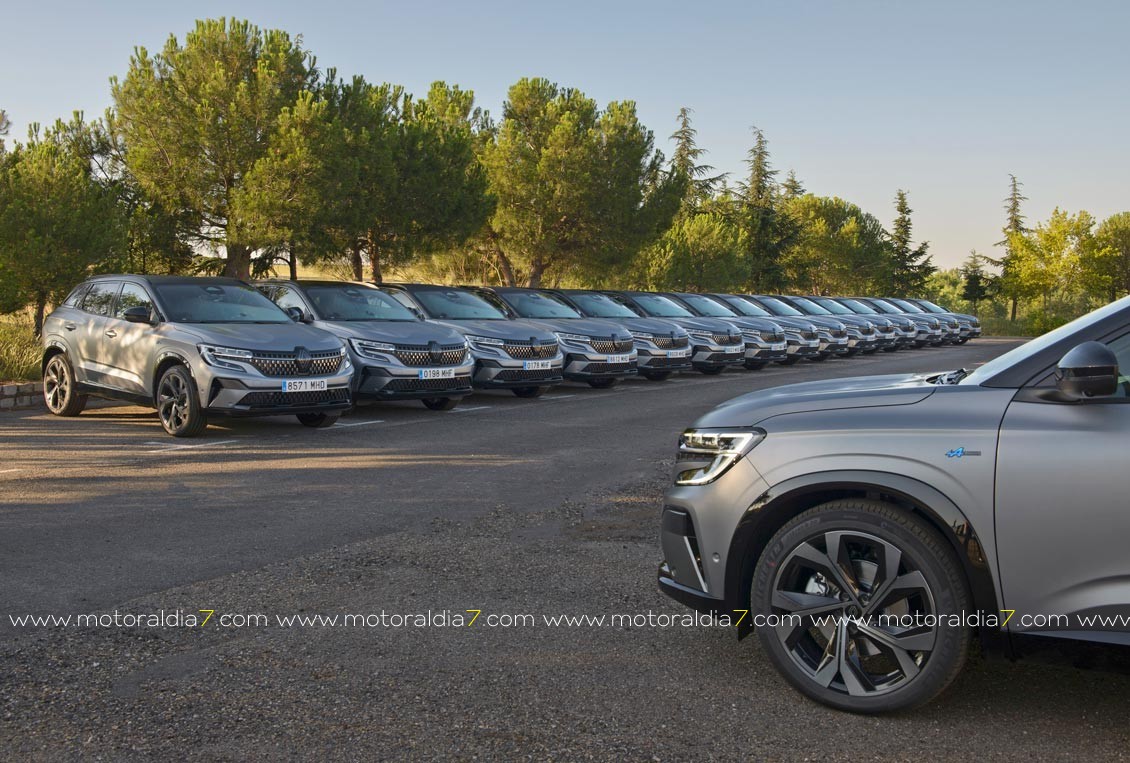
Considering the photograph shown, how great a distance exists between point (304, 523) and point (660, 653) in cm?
327

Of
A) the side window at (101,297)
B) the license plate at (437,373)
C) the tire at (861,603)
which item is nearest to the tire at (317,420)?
the license plate at (437,373)

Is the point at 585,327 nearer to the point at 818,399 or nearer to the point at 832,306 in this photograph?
the point at 818,399

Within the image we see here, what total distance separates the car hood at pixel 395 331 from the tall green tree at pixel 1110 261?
226ft

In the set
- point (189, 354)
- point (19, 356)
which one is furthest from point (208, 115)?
point (189, 354)

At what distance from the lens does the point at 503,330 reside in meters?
15.3

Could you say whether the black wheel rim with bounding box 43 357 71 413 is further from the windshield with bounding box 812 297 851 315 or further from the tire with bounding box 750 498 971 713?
the windshield with bounding box 812 297 851 315

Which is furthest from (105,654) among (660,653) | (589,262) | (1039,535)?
(589,262)

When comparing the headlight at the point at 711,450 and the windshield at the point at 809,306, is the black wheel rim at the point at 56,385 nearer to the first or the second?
the headlight at the point at 711,450

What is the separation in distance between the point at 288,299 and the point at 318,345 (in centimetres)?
312

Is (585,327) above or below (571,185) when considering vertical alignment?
below

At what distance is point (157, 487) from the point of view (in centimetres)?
802

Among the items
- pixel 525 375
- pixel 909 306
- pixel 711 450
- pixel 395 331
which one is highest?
pixel 909 306

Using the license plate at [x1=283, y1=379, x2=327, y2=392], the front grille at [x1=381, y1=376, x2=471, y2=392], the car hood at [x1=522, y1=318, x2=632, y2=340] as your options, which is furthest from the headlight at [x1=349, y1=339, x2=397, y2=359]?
the car hood at [x1=522, y1=318, x2=632, y2=340]

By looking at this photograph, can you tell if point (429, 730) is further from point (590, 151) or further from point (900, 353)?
point (590, 151)
